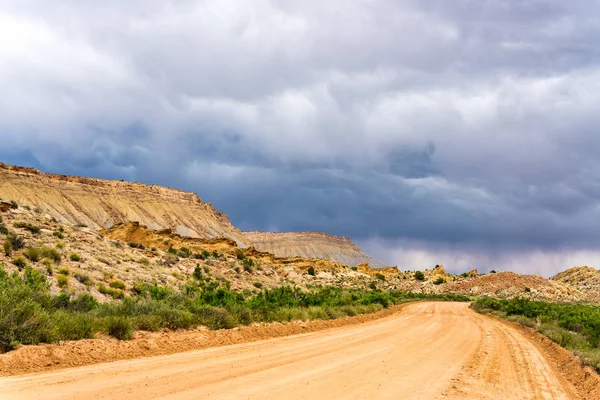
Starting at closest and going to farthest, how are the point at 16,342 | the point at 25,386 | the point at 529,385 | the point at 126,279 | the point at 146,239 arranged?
1. the point at 25,386
2. the point at 16,342
3. the point at 529,385
4. the point at 126,279
5. the point at 146,239

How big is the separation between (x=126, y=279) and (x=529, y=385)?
28.5 meters

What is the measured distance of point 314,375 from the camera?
1217cm

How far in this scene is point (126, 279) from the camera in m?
34.5

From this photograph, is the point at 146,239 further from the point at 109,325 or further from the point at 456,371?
the point at 456,371

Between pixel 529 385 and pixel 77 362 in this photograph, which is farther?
pixel 529 385

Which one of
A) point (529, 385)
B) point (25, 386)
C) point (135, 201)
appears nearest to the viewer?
point (25, 386)

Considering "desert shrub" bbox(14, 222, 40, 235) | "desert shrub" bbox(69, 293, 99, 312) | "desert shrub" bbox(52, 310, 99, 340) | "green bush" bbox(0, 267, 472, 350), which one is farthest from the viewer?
"desert shrub" bbox(14, 222, 40, 235)

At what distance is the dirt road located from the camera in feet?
31.6

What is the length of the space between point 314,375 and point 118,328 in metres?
7.05

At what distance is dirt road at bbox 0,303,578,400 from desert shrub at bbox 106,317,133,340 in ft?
8.35

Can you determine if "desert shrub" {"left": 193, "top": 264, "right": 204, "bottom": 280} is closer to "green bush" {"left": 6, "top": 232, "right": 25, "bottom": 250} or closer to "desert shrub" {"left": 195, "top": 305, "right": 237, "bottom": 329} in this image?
"green bush" {"left": 6, "top": 232, "right": 25, "bottom": 250}

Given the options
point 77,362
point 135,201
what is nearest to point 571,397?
point 77,362

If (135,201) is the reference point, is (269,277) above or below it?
below

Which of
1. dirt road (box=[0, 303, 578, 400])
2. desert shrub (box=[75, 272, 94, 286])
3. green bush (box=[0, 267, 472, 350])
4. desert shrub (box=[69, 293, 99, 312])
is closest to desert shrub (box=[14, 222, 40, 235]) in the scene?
desert shrub (box=[75, 272, 94, 286])
